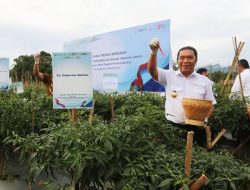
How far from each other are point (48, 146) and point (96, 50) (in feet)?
20.6

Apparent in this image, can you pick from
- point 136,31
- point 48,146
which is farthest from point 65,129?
point 136,31

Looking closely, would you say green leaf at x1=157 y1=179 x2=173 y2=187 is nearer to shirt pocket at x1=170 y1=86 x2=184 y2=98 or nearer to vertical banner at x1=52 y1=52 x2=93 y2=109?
vertical banner at x1=52 y1=52 x2=93 y2=109

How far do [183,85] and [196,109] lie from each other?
0.67 m

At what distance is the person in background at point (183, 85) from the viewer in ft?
11.4

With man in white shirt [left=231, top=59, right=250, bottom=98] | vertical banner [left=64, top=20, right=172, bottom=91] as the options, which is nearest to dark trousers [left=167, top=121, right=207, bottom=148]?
man in white shirt [left=231, top=59, right=250, bottom=98]

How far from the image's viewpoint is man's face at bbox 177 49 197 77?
3.45 metres

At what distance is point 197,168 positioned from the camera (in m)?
2.22

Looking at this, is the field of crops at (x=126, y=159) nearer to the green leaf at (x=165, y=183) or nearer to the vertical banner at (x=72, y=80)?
the green leaf at (x=165, y=183)

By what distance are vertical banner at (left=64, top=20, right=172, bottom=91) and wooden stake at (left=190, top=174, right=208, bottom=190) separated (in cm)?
378

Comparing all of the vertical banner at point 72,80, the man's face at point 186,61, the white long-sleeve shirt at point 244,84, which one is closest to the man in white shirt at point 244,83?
the white long-sleeve shirt at point 244,84

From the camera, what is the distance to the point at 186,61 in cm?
347

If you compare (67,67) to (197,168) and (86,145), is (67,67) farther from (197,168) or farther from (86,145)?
(197,168)

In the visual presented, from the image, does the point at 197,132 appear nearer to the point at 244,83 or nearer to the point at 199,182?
the point at 199,182

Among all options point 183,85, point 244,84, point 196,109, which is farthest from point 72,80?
point 244,84
